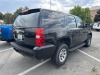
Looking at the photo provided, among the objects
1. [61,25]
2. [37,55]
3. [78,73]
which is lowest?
[78,73]

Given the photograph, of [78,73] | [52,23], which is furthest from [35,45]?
[78,73]

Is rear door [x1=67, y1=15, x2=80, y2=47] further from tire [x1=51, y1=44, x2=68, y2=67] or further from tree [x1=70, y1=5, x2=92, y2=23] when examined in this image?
tree [x1=70, y1=5, x2=92, y2=23]

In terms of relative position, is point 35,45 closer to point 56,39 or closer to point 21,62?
point 56,39

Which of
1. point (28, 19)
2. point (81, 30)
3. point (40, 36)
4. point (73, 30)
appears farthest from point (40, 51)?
point (81, 30)

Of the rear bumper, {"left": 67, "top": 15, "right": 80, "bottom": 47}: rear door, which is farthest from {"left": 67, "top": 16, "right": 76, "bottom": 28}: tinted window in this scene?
the rear bumper

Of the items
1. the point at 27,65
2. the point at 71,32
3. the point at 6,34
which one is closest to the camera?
the point at 27,65

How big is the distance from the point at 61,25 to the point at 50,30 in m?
0.75

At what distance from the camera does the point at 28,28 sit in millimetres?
4215

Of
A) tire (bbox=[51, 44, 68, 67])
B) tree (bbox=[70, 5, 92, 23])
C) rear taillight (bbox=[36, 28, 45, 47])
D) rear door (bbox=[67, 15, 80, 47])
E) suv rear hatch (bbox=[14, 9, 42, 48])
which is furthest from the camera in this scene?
tree (bbox=[70, 5, 92, 23])

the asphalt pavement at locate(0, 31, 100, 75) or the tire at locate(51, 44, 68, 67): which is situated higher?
the tire at locate(51, 44, 68, 67)

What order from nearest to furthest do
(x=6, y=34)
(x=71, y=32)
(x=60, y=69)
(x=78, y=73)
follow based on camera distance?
(x=78, y=73) < (x=60, y=69) < (x=71, y=32) < (x=6, y=34)

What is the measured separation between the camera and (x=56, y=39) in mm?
4434

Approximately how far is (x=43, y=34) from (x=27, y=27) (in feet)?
2.09

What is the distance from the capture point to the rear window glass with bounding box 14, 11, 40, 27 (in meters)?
4.16
